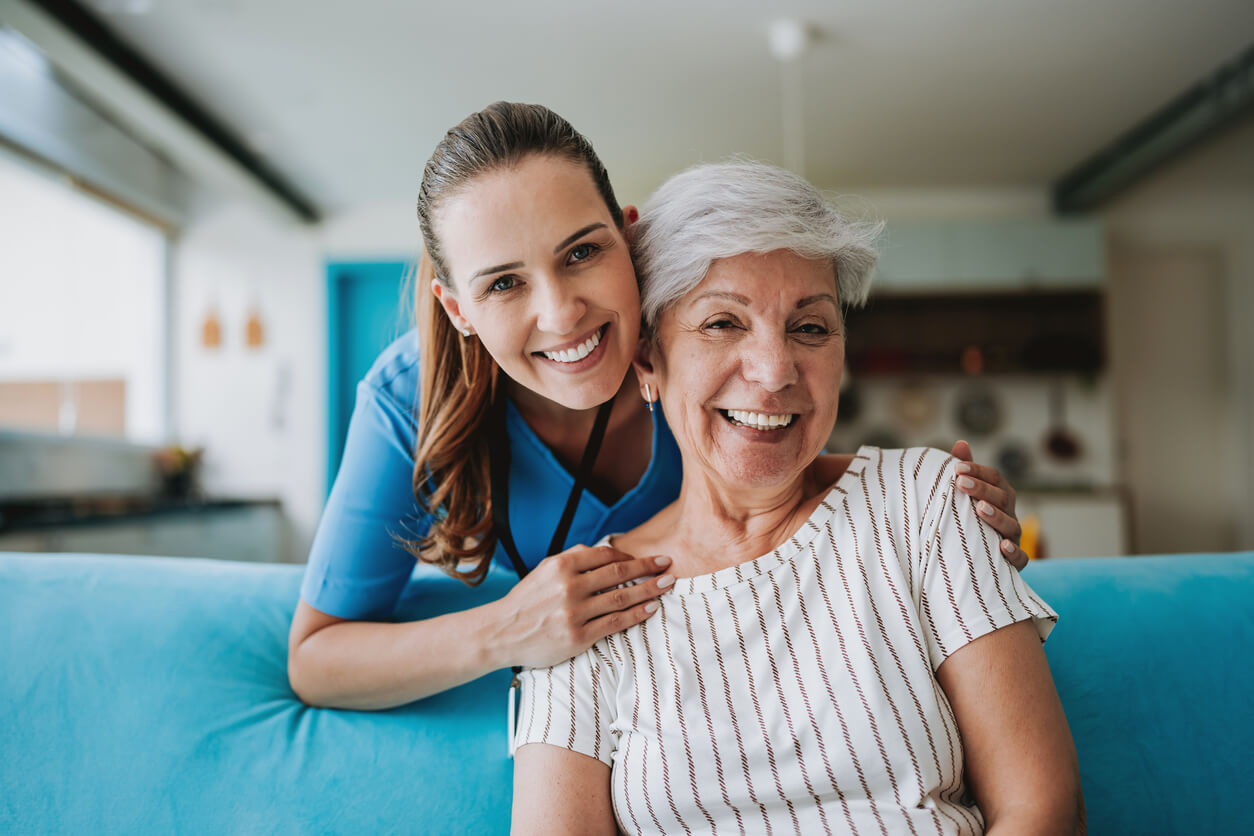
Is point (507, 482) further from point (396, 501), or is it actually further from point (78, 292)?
point (78, 292)

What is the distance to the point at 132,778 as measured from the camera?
1.28 m

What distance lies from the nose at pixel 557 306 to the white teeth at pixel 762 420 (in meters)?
0.25

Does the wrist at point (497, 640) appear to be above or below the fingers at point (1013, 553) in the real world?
below

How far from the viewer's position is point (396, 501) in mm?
1446

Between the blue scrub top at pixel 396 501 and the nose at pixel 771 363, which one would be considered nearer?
the nose at pixel 771 363

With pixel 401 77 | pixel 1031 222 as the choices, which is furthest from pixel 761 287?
pixel 1031 222

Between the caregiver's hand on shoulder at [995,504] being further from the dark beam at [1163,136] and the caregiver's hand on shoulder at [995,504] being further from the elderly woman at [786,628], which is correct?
the dark beam at [1163,136]

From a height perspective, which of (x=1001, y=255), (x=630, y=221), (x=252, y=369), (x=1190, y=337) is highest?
(x=1001, y=255)

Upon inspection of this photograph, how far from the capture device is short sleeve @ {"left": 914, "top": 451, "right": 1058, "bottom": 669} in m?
1.08

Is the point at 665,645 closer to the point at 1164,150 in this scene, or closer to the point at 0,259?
the point at 0,259

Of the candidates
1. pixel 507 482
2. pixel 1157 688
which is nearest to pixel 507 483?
pixel 507 482

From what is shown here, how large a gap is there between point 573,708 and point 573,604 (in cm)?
14

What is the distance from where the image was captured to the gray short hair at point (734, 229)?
3.93 ft

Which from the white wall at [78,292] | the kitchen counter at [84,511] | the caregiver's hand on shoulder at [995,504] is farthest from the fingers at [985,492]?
the white wall at [78,292]
